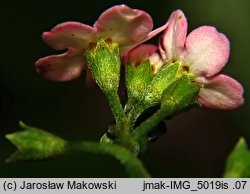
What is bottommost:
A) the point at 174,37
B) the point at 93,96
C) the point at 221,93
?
the point at 93,96

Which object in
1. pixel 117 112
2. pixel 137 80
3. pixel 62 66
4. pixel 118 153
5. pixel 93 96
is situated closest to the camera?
pixel 118 153

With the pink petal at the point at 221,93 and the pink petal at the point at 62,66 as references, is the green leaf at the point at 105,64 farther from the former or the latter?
the pink petal at the point at 221,93

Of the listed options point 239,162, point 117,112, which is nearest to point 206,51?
point 117,112

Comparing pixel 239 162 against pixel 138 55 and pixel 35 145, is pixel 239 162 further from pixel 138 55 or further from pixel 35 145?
pixel 138 55

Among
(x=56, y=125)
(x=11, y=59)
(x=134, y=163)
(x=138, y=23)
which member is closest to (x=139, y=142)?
(x=134, y=163)

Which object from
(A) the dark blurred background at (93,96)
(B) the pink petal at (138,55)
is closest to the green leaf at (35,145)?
(B) the pink petal at (138,55)

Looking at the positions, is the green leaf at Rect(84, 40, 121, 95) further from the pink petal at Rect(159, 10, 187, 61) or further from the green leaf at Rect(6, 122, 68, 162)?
the green leaf at Rect(6, 122, 68, 162)

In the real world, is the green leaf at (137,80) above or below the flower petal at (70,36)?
below
